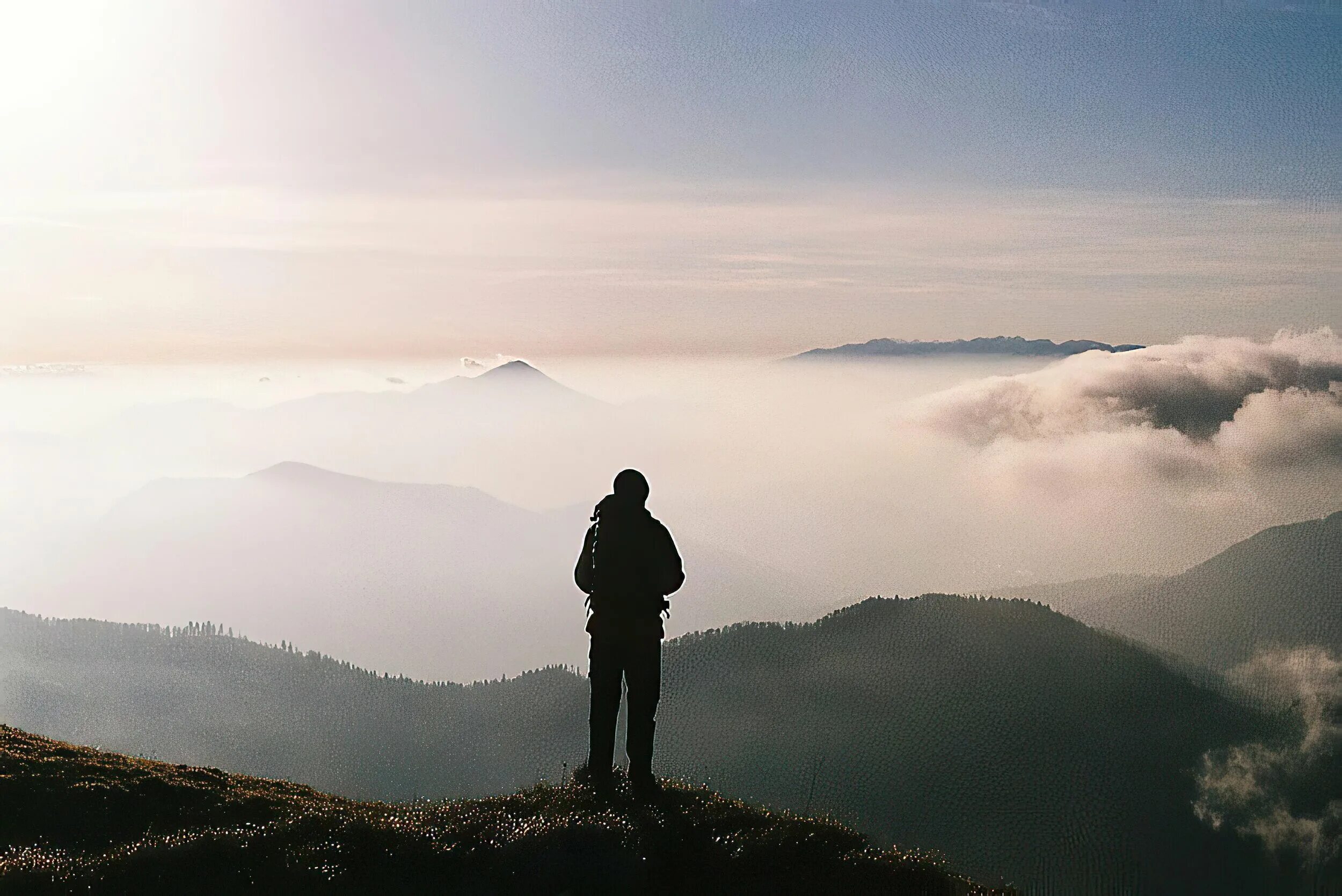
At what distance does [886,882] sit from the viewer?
10.3 metres

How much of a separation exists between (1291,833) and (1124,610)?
51679 millimetres

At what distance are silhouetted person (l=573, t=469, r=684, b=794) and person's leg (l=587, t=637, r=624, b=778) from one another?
1cm

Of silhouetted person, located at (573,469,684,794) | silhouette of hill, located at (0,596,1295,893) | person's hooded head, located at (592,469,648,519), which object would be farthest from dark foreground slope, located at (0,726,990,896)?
silhouette of hill, located at (0,596,1295,893)

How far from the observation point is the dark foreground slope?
968cm

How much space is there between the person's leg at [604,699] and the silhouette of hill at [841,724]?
98.5 meters

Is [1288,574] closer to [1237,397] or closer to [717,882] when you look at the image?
[1237,397]

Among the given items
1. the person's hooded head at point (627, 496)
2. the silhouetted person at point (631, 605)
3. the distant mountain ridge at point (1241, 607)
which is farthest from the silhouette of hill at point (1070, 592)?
the person's hooded head at point (627, 496)

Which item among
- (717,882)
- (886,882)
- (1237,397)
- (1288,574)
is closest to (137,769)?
(717,882)

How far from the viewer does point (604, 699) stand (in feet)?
39.3

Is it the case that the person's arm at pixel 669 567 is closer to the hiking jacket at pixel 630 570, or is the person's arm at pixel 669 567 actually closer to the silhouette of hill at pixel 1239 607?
the hiking jacket at pixel 630 570

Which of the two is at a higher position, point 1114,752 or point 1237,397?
point 1237,397

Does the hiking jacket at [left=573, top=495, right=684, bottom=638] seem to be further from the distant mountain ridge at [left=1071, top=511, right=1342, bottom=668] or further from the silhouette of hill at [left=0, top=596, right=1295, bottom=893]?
the distant mountain ridge at [left=1071, top=511, right=1342, bottom=668]

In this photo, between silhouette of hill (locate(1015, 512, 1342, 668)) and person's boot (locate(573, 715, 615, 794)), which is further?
silhouette of hill (locate(1015, 512, 1342, 668))

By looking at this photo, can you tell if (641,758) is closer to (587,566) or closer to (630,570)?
(630,570)
